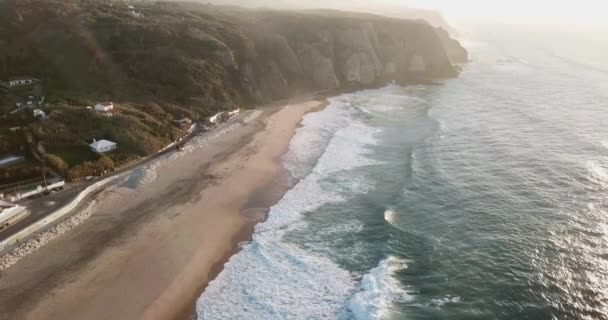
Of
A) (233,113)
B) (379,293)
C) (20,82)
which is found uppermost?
(20,82)

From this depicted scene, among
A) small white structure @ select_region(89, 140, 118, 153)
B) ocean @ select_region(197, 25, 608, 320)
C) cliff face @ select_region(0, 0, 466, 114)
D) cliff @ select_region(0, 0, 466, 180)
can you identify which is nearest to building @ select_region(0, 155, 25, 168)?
cliff @ select_region(0, 0, 466, 180)

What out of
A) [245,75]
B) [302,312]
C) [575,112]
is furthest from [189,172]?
[575,112]

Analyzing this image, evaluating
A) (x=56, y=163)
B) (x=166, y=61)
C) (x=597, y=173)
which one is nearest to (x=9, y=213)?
(x=56, y=163)

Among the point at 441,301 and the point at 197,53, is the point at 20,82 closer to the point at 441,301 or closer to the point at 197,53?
the point at 197,53

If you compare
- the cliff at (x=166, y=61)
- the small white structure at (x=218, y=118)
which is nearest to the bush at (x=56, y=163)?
the cliff at (x=166, y=61)

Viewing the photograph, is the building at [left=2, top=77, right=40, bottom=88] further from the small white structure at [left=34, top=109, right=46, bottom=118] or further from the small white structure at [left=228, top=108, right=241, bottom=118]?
the small white structure at [left=228, top=108, right=241, bottom=118]
